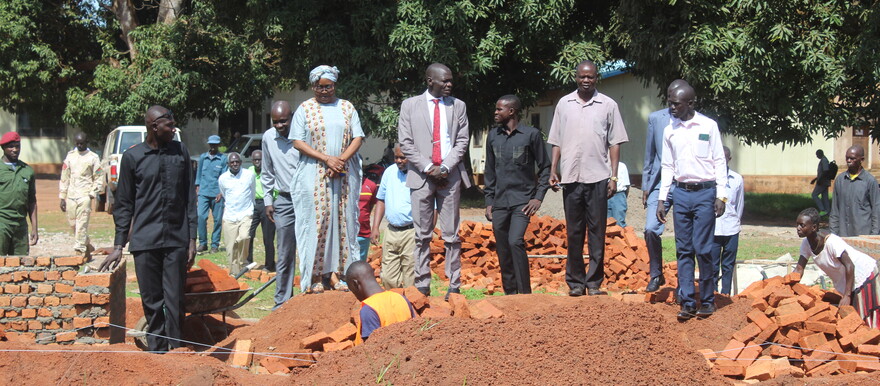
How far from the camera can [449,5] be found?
16.8m

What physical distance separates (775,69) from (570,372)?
12073 mm

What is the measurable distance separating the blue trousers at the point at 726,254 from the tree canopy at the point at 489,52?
782 cm

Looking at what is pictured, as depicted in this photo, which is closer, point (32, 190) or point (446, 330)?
point (446, 330)

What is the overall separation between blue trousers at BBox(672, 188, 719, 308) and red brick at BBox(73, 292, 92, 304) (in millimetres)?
4664

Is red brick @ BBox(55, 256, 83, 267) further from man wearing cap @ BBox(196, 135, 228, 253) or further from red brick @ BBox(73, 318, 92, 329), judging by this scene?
man wearing cap @ BBox(196, 135, 228, 253)

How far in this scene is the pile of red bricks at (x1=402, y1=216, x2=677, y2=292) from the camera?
10.5m

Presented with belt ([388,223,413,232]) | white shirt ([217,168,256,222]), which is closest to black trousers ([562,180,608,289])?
belt ([388,223,413,232])

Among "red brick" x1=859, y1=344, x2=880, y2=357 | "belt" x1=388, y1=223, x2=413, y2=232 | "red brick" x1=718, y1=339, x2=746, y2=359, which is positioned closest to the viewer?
"red brick" x1=859, y1=344, x2=880, y2=357

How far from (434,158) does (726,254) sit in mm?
3164

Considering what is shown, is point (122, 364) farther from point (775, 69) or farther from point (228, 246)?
point (775, 69)

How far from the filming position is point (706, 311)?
659 centimetres

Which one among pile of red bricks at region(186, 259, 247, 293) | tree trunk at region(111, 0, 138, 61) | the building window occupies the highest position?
tree trunk at region(111, 0, 138, 61)

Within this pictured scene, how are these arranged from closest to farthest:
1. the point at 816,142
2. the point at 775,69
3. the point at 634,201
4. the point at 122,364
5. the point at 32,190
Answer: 1. the point at 122,364
2. the point at 32,190
3. the point at 775,69
4. the point at 634,201
5. the point at 816,142

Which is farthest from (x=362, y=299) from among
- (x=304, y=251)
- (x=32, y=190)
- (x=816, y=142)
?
(x=816, y=142)
